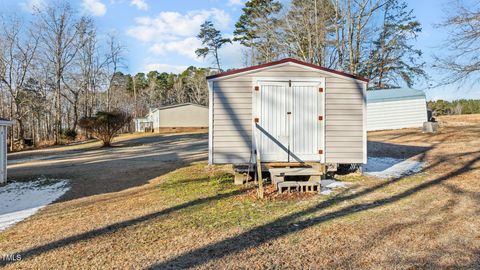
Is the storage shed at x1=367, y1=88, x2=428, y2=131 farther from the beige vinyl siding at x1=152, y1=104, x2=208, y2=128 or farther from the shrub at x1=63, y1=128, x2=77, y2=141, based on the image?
the shrub at x1=63, y1=128, x2=77, y2=141

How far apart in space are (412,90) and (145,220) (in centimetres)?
2113

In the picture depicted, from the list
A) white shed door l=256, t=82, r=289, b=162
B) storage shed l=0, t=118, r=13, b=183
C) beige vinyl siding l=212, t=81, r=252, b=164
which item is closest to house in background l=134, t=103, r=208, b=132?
storage shed l=0, t=118, r=13, b=183

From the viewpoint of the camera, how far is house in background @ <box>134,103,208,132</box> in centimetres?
3325

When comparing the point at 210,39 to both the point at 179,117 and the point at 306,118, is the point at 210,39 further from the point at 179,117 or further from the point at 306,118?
the point at 306,118

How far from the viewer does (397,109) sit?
67.7 ft

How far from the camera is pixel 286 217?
4.50m

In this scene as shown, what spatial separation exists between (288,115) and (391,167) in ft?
11.4

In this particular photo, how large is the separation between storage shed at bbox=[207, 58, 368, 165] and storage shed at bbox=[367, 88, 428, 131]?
591 inches

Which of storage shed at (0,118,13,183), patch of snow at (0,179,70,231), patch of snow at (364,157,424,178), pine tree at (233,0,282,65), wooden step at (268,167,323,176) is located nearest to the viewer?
patch of snow at (0,179,70,231)

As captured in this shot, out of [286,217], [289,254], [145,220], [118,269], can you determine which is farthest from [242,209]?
[118,269]

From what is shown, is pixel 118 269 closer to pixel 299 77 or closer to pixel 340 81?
pixel 299 77

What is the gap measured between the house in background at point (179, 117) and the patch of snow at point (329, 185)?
28.0 meters

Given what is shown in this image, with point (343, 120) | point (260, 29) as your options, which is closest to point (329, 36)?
point (260, 29)

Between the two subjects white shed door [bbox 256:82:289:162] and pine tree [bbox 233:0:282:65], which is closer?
white shed door [bbox 256:82:289:162]
